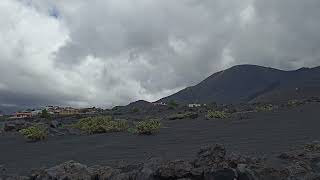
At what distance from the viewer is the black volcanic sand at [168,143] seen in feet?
53.7

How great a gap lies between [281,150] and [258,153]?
912mm

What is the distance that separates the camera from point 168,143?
19.0m

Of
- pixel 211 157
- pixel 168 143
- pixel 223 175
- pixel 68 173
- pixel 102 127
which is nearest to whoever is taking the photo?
pixel 223 175

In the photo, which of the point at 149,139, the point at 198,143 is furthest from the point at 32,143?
the point at 198,143

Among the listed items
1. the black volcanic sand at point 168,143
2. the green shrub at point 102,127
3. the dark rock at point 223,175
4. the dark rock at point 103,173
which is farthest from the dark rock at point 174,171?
the green shrub at point 102,127

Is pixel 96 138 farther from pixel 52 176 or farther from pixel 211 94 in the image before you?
pixel 211 94

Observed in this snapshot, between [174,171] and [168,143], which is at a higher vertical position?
[168,143]

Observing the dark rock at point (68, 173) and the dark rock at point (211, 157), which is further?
the dark rock at point (68, 173)

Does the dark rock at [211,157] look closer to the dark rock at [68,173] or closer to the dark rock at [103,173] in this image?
the dark rock at [103,173]

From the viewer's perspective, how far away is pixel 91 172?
37.9 feet

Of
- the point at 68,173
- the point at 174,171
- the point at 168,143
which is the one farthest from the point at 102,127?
the point at 174,171

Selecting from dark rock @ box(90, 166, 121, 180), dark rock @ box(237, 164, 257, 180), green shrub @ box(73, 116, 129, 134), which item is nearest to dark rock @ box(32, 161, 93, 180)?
dark rock @ box(90, 166, 121, 180)

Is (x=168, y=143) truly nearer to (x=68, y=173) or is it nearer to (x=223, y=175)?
(x=68, y=173)

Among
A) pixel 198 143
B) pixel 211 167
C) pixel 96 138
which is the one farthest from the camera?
pixel 96 138
